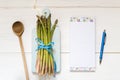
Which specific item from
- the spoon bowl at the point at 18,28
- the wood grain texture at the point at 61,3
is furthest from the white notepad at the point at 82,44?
the spoon bowl at the point at 18,28

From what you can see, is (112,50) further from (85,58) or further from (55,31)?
(55,31)

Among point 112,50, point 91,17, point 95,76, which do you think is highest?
point 91,17

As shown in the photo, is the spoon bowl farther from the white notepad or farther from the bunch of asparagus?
the white notepad

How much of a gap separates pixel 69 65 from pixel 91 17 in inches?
9.0

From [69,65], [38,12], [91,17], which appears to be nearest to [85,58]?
[69,65]

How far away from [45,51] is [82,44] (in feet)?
0.54

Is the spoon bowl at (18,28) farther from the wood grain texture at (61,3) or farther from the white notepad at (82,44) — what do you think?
the white notepad at (82,44)

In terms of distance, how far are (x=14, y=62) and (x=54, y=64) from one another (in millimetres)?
180

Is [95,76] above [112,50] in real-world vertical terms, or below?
below

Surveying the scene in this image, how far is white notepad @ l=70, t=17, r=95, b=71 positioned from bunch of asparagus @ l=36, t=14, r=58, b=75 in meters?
0.09

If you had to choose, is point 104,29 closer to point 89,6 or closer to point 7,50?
point 89,6

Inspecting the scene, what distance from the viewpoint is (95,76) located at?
3.47 ft

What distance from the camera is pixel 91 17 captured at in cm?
107

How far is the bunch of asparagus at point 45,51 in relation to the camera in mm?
1010
